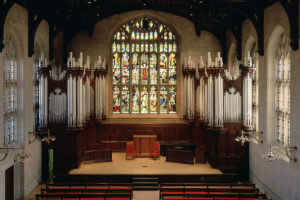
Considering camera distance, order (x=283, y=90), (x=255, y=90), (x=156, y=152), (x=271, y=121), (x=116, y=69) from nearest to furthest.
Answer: (x=283, y=90) < (x=271, y=121) < (x=255, y=90) < (x=156, y=152) < (x=116, y=69)

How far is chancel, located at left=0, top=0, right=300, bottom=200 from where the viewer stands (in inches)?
534

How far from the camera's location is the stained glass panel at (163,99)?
74.1 feet

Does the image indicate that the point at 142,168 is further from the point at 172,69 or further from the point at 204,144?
the point at 172,69

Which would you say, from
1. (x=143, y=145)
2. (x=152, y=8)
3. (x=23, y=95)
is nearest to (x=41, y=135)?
(x=23, y=95)

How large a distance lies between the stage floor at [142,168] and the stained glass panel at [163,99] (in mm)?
4087

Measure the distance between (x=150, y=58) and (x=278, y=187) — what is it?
12040 mm

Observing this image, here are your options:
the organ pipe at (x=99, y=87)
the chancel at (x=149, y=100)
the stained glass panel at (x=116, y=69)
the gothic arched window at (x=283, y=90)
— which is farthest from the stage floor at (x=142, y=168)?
the stained glass panel at (x=116, y=69)

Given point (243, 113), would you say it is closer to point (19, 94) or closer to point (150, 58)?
point (150, 58)

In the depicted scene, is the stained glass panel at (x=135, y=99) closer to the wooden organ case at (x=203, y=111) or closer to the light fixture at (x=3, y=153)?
the wooden organ case at (x=203, y=111)

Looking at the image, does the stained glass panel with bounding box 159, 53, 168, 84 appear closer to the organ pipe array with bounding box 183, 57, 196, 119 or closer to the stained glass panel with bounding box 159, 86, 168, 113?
the stained glass panel with bounding box 159, 86, 168, 113

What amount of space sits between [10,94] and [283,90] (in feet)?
36.1

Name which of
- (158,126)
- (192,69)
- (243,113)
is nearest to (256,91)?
(243,113)

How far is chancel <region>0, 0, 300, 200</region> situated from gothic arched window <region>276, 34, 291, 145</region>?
7 cm

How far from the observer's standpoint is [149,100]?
22609 millimetres
